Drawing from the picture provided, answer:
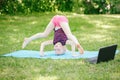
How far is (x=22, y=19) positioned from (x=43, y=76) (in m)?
9.17

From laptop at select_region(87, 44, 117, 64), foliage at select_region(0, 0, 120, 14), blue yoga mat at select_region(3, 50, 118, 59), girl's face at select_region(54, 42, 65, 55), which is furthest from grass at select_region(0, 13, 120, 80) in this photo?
foliage at select_region(0, 0, 120, 14)

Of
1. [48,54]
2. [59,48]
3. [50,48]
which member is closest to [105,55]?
[59,48]

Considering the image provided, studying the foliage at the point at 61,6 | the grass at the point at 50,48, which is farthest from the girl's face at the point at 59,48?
the foliage at the point at 61,6

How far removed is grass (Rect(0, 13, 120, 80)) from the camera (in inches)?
241

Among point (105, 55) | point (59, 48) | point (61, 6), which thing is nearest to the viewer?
point (105, 55)

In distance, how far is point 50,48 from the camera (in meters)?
8.95

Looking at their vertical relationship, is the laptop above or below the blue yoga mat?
above

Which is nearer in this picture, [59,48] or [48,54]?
[59,48]

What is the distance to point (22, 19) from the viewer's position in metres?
15.0

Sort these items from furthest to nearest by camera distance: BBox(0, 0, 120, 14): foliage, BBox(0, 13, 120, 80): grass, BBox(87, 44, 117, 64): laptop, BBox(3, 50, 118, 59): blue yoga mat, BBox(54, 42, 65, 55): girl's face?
BBox(0, 0, 120, 14): foliage → BBox(54, 42, 65, 55): girl's face → BBox(3, 50, 118, 59): blue yoga mat → BBox(87, 44, 117, 64): laptop → BBox(0, 13, 120, 80): grass

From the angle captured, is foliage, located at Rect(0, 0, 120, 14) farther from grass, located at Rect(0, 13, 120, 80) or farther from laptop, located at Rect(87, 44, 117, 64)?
laptop, located at Rect(87, 44, 117, 64)

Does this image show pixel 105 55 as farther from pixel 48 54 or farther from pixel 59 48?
pixel 48 54

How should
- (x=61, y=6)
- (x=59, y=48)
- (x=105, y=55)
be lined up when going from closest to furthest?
1. (x=105, y=55)
2. (x=59, y=48)
3. (x=61, y=6)

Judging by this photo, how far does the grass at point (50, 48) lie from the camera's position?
6.12m
